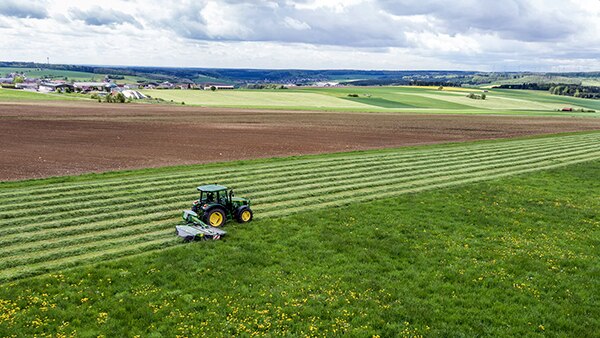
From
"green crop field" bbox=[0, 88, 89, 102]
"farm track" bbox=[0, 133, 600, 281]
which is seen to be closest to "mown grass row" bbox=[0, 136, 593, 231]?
"farm track" bbox=[0, 133, 600, 281]

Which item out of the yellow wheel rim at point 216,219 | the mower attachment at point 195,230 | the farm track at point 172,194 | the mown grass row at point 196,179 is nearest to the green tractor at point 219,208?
the yellow wheel rim at point 216,219

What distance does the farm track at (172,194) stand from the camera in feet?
65.2

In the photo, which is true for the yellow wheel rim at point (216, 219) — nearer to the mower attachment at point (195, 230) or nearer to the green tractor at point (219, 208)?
the green tractor at point (219, 208)

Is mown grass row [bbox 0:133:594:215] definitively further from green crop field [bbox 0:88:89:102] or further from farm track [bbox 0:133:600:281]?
green crop field [bbox 0:88:89:102]

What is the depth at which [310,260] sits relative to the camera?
63.1 feet

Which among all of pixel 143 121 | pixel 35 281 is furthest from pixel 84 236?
pixel 143 121

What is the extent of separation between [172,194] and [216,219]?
6.82 metres

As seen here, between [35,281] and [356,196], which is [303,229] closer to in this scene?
[356,196]

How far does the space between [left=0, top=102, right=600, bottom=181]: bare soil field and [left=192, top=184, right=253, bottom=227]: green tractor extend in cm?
1597

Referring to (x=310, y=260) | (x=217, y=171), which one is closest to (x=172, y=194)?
(x=217, y=171)

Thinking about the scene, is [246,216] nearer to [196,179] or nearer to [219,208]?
[219,208]

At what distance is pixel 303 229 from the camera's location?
22984 mm

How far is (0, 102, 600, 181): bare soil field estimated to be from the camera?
128ft

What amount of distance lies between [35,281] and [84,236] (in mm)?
4752
